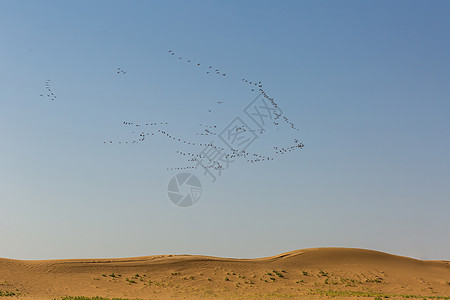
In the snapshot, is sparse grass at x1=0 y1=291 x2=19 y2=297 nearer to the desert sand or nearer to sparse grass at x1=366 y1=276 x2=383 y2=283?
the desert sand

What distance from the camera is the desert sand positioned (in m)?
51.6

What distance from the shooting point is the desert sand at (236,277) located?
5156 cm

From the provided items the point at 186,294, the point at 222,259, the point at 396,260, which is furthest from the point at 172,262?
the point at 396,260

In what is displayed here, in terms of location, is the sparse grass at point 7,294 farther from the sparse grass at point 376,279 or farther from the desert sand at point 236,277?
the sparse grass at point 376,279

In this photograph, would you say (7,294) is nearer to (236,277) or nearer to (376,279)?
(236,277)

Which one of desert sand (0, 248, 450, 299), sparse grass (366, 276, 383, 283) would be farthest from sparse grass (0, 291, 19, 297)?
sparse grass (366, 276, 383, 283)

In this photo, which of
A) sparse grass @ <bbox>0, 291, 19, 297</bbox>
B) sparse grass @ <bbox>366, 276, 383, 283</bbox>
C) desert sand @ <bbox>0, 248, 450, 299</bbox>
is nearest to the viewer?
sparse grass @ <bbox>0, 291, 19, 297</bbox>

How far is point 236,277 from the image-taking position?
192 ft

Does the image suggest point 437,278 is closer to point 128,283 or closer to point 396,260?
point 396,260

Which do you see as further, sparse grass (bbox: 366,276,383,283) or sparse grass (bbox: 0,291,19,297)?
sparse grass (bbox: 366,276,383,283)

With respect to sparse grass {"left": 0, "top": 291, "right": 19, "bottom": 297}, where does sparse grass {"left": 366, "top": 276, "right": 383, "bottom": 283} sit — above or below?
above

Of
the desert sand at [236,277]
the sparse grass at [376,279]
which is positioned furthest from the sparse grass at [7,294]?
the sparse grass at [376,279]

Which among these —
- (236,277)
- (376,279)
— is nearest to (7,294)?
(236,277)

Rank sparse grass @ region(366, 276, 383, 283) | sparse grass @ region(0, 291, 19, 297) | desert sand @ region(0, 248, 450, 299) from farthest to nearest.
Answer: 1. sparse grass @ region(366, 276, 383, 283)
2. desert sand @ region(0, 248, 450, 299)
3. sparse grass @ region(0, 291, 19, 297)
